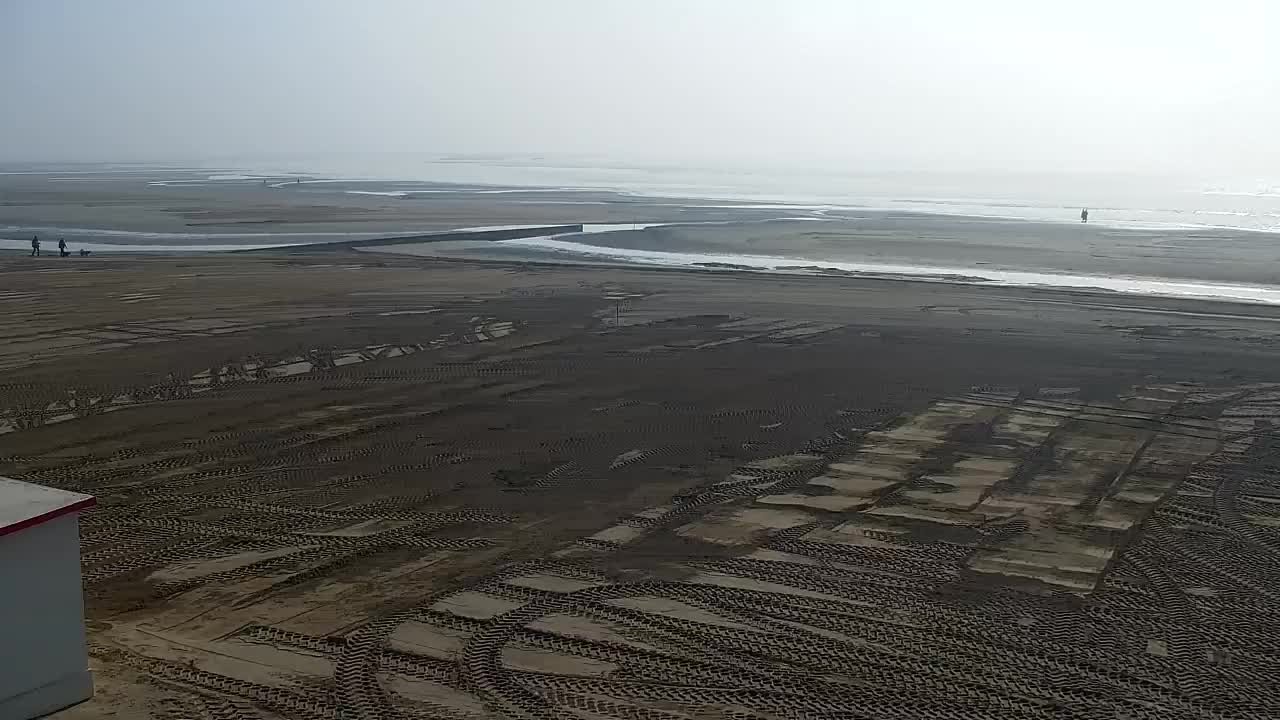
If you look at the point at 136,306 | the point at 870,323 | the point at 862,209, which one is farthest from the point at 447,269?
the point at 862,209

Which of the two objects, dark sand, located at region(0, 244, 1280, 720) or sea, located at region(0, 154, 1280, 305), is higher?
sea, located at region(0, 154, 1280, 305)

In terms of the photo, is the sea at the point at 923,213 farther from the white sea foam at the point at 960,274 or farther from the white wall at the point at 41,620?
the white wall at the point at 41,620

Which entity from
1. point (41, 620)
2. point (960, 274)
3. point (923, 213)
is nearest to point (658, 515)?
point (41, 620)

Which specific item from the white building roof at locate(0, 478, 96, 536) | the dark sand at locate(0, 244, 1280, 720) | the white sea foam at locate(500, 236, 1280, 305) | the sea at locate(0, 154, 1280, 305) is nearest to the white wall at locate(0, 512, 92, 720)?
the white building roof at locate(0, 478, 96, 536)

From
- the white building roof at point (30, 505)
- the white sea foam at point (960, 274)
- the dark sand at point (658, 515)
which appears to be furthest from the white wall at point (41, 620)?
the white sea foam at point (960, 274)

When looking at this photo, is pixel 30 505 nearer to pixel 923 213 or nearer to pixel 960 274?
pixel 960 274

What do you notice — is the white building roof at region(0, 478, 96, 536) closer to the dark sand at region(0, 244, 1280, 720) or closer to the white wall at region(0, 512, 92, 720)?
the white wall at region(0, 512, 92, 720)

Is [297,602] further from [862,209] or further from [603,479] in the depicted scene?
[862,209]
